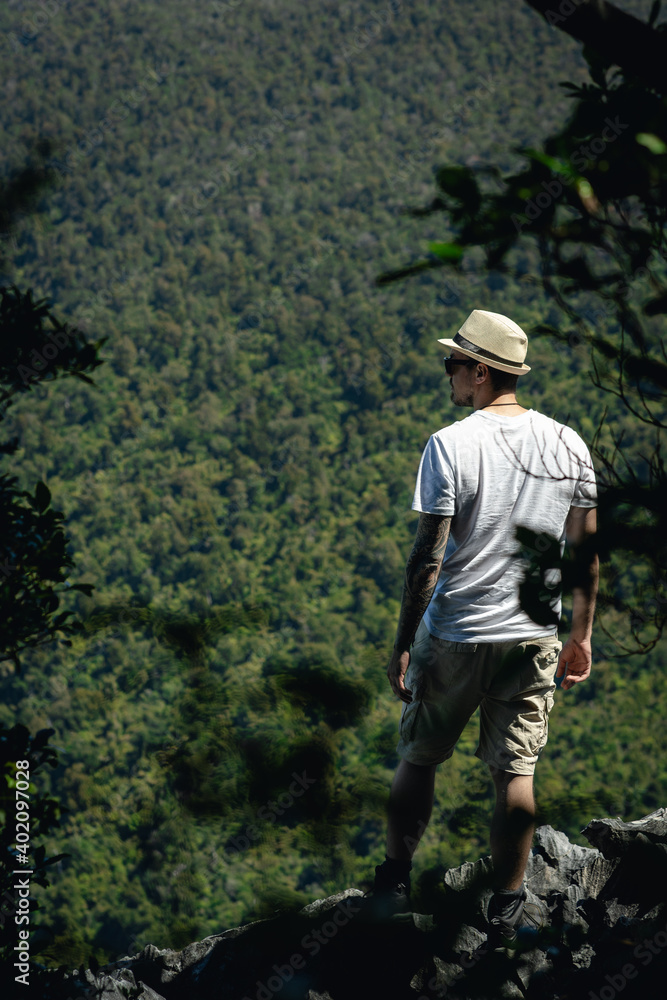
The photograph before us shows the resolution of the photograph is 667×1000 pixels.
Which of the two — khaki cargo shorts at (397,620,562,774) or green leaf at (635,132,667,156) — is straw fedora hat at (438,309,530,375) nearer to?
khaki cargo shorts at (397,620,562,774)

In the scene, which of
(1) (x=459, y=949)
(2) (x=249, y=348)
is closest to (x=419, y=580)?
(1) (x=459, y=949)

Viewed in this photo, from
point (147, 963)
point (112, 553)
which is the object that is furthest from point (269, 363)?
point (147, 963)

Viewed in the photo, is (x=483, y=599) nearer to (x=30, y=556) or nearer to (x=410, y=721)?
(x=410, y=721)

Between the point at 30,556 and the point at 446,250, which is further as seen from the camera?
the point at 30,556

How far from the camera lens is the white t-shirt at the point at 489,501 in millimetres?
1862

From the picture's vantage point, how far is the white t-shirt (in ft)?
6.11

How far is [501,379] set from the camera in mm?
1973

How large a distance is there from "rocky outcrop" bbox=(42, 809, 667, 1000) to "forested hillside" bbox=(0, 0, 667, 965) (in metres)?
11.9

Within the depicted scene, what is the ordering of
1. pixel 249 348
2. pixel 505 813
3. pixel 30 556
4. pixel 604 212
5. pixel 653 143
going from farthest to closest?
pixel 249 348, pixel 30 556, pixel 505 813, pixel 604 212, pixel 653 143

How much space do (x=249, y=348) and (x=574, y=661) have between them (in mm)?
52819

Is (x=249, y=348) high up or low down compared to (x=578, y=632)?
down

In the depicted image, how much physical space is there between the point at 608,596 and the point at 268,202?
63043 millimetres

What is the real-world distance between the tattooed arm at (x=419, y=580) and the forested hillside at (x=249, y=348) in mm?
12570

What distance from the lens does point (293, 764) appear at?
82cm
